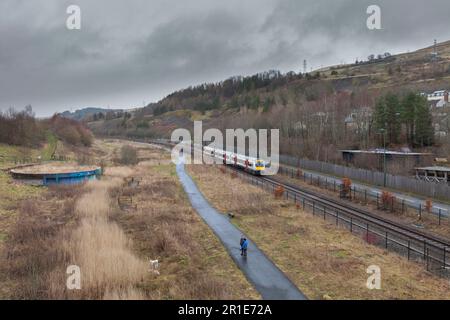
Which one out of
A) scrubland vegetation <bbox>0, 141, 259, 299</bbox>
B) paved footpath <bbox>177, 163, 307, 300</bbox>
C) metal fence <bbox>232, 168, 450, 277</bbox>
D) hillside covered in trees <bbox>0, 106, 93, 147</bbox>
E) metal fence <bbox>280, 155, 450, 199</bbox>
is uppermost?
hillside covered in trees <bbox>0, 106, 93, 147</bbox>

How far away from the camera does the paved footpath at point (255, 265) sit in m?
14.8

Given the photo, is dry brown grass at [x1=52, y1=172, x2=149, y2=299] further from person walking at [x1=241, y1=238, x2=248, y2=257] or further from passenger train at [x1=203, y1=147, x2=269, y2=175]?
passenger train at [x1=203, y1=147, x2=269, y2=175]

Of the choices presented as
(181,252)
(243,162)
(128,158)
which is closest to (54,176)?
(243,162)

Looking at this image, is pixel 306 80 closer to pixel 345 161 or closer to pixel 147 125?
pixel 147 125

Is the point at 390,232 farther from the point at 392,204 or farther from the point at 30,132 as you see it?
the point at 30,132

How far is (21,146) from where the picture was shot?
7106cm

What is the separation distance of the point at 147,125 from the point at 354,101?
12880 cm

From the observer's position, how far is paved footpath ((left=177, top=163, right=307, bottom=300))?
14.8 meters

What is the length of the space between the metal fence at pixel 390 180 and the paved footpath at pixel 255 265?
1976 centimetres

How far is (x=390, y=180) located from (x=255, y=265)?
90.2ft

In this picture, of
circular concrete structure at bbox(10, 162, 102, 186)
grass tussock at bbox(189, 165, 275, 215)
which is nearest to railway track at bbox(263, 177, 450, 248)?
grass tussock at bbox(189, 165, 275, 215)

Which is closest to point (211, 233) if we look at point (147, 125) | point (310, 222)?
point (310, 222)

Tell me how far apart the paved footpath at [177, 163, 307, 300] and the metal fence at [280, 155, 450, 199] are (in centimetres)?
1976

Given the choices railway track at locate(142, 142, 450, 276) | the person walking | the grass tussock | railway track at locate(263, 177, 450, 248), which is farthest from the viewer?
the grass tussock
